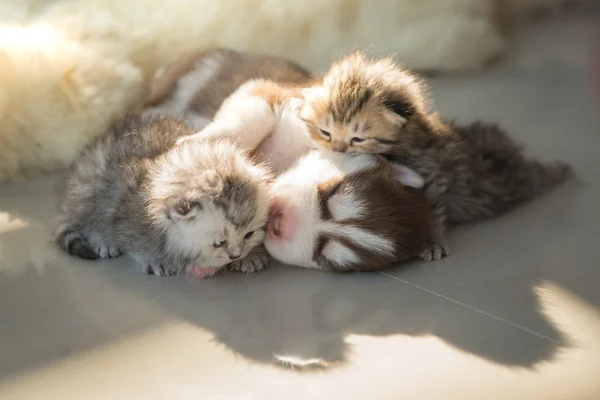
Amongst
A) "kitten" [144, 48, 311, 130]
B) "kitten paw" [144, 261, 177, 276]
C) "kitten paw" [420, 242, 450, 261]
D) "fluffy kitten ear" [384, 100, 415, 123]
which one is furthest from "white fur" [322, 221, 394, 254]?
"kitten" [144, 48, 311, 130]

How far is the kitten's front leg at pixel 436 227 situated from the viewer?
180cm

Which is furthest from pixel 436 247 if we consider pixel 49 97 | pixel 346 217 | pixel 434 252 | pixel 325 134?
pixel 49 97

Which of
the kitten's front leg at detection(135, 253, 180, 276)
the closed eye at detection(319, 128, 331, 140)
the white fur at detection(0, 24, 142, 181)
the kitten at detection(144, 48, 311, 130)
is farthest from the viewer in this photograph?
the white fur at detection(0, 24, 142, 181)

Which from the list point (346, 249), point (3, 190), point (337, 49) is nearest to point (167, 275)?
point (346, 249)

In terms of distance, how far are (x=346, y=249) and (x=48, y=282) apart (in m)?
0.74

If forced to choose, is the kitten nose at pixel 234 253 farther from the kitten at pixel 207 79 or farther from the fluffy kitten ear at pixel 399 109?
the kitten at pixel 207 79

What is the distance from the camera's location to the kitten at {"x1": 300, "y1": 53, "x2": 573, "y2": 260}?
1.78 m

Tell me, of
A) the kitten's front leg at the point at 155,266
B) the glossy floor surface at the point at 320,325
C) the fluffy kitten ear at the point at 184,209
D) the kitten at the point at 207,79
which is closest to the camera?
the glossy floor surface at the point at 320,325

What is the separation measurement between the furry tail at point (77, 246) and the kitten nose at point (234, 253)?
42 cm

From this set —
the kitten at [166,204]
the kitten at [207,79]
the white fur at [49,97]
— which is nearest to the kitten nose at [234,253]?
the kitten at [166,204]

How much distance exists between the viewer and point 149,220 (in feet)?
5.41

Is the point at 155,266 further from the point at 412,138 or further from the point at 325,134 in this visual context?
the point at 412,138

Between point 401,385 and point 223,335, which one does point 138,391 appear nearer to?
point 223,335

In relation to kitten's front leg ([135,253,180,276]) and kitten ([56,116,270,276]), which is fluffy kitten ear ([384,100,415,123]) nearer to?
kitten ([56,116,270,276])
